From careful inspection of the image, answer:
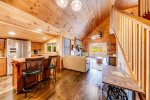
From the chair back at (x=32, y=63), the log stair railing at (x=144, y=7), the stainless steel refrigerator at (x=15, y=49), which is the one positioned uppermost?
the log stair railing at (x=144, y=7)

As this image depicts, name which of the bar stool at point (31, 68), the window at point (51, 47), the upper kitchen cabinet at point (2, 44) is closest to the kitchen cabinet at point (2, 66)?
the upper kitchen cabinet at point (2, 44)

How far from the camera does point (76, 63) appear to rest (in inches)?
227

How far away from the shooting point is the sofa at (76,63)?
213 inches

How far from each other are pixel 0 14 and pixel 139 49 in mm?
3432

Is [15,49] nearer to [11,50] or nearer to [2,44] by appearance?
[11,50]

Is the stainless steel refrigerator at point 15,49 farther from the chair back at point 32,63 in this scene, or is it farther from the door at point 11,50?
the chair back at point 32,63

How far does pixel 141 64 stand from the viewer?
50.2 inches

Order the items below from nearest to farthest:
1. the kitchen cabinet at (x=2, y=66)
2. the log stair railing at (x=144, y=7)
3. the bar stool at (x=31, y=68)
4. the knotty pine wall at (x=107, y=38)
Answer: the log stair railing at (x=144, y=7), the bar stool at (x=31, y=68), the kitchen cabinet at (x=2, y=66), the knotty pine wall at (x=107, y=38)

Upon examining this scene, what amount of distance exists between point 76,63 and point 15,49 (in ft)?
11.4

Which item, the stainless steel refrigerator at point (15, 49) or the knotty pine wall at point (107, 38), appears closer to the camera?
the stainless steel refrigerator at point (15, 49)

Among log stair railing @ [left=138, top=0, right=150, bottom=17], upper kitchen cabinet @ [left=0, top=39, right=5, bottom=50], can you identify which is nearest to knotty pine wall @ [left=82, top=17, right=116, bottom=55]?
upper kitchen cabinet @ [left=0, top=39, right=5, bottom=50]

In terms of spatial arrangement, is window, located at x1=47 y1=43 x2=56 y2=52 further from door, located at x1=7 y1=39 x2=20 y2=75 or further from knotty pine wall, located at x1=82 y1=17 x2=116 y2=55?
knotty pine wall, located at x1=82 y1=17 x2=116 y2=55

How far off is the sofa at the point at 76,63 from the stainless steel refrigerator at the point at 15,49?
2.41 meters

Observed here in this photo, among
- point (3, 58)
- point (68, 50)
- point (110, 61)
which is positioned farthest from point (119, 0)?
point (3, 58)
